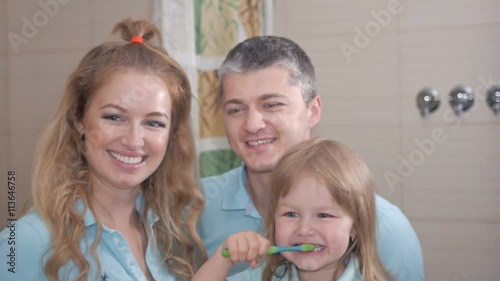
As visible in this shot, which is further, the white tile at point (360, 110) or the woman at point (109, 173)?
the white tile at point (360, 110)

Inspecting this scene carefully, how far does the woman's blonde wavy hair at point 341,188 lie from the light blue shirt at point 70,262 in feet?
0.79

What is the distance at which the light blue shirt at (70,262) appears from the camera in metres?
1.07

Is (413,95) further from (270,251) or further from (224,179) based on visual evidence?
(270,251)

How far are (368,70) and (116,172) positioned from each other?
915 millimetres

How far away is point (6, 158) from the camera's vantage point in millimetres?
2217

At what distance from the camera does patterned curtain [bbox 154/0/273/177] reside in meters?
1.61

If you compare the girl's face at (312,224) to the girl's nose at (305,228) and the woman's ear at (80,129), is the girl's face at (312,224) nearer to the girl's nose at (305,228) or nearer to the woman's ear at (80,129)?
the girl's nose at (305,228)

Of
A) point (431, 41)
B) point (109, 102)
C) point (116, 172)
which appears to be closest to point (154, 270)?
point (116, 172)

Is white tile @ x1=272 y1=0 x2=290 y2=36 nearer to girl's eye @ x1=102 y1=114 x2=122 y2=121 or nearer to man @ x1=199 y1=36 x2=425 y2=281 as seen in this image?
Answer: man @ x1=199 y1=36 x2=425 y2=281

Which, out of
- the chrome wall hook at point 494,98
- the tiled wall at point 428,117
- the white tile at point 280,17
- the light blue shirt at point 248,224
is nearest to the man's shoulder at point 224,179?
the light blue shirt at point 248,224

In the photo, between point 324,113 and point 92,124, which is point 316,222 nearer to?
point 92,124

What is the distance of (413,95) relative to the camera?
5.87 feet

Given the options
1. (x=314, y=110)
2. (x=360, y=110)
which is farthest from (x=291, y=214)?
(x=360, y=110)

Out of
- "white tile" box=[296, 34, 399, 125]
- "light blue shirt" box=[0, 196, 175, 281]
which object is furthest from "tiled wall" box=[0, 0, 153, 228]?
"light blue shirt" box=[0, 196, 175, 281]
